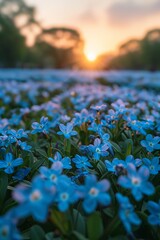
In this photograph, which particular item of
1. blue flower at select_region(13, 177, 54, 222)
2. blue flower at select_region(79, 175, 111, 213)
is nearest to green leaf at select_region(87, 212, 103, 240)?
blue flower at select_region(79, 175, 111, 213)

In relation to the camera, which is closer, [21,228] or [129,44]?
[21,228]

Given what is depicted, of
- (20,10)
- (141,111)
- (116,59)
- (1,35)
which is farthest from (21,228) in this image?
(116,59)

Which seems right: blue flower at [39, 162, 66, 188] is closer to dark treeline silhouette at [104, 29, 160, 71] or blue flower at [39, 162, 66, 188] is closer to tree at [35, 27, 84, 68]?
Result: dark treeline silhouette at [104, 29, 160, 71]

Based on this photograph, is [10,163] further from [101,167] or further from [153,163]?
[153,163]

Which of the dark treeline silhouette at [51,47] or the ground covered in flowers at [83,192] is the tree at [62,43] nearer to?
the dark treeline silhouette at [51,47]

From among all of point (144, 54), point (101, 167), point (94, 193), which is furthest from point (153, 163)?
point (144, 54)

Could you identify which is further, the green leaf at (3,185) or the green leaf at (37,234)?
the green leaf at (3,185)

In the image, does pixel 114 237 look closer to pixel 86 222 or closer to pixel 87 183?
pixel 86 222

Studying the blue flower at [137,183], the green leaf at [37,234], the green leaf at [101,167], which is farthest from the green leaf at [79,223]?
the green leaf at [101,167]
